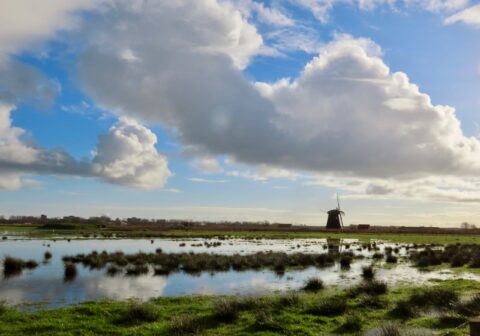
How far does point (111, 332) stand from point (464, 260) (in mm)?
34351

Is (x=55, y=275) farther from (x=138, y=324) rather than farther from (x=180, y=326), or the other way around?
(x=180, y=326)

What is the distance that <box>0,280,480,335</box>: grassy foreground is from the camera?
14922 mm

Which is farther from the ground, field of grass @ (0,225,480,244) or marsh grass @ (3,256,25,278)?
field of grass @ (0,225,480,244)

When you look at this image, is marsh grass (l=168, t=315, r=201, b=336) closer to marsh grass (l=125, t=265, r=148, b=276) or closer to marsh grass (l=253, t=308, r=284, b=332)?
marsh grass (l=253, t=308, r=284, b=332)

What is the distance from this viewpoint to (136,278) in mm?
29062

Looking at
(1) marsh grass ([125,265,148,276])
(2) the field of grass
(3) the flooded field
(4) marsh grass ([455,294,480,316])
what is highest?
(2) the field of grass

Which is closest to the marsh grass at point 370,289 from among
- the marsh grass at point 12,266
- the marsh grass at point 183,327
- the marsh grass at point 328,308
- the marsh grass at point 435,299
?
the marsh grass at point 435,299

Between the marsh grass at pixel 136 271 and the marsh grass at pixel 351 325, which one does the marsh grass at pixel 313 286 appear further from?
the marsh grass at pixel 136 271

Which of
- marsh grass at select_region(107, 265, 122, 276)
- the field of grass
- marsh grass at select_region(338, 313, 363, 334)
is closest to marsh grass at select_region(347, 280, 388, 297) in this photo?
marsh grass at select_region(338, 313, 363, 334)

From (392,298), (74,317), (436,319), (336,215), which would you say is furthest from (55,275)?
(336,215)

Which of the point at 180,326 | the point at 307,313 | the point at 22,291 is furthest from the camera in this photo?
the point at 22,291

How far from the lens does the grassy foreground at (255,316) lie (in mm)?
14922

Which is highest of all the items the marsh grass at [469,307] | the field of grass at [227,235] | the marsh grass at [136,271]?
the field of grass at [227,235]

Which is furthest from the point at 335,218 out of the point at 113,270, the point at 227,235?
the point at 113,270
